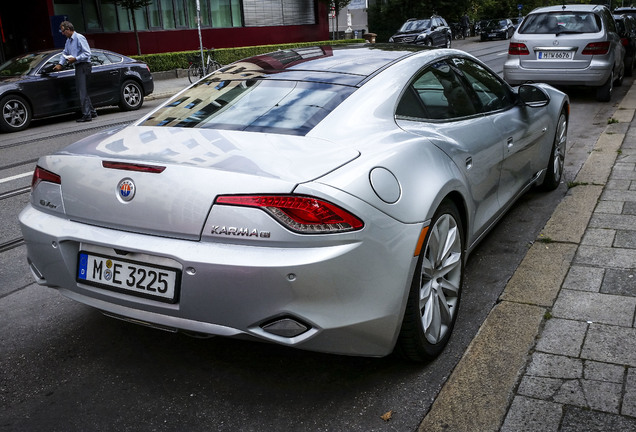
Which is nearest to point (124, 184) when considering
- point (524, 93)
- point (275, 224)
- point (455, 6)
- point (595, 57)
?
point (275, 224)

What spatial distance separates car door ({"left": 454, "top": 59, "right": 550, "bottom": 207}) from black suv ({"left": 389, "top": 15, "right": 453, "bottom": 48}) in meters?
26.0

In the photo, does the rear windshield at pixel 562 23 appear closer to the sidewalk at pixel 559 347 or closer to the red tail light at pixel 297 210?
the sidewalk at pixel 559 347

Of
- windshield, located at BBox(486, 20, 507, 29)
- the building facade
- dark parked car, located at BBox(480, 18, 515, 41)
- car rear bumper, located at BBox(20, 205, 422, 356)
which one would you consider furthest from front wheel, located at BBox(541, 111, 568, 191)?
windshield, located at BBox(486, 20, 507, 29)

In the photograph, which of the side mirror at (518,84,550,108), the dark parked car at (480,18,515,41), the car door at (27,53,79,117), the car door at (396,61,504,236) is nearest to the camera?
the car door at (396,61,504,236)

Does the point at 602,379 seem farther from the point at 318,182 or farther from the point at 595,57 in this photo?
the point at 595,57

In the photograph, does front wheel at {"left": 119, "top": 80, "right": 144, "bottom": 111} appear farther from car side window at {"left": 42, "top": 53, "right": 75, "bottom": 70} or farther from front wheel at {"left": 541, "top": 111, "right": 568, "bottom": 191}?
front wheel at {"left": 541, "top": 111, "right": 568, "bottom": 191}

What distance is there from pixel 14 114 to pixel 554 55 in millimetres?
9592

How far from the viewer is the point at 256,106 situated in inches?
133

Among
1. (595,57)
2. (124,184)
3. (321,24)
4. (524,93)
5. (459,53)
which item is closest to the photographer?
(124,184)

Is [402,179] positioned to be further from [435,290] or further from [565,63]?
[565,63]

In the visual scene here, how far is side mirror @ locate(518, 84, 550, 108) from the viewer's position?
4.77 metres

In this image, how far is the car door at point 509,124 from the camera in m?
4.31

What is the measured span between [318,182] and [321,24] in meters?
35.5

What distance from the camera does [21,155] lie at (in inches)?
378
